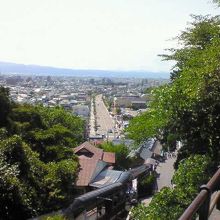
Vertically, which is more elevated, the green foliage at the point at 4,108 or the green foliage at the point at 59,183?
the green foliage at the point at 4,108

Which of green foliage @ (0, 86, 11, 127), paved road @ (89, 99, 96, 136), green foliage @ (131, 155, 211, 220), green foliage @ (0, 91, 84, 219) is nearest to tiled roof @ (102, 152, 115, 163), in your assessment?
green foliage @ (0, 91, 84, 219)

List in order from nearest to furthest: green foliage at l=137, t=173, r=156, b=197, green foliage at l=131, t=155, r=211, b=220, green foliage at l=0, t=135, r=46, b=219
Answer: green foliage at l=131, t=155, r=211, b=220, green foliage at l=0, t=135, r=46, b=219, green foliage at l=137, t=173, r=156, b=197

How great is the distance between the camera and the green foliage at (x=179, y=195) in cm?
984

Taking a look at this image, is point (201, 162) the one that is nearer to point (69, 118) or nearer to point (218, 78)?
point (218, 78)

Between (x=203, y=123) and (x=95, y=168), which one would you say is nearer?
(x=203, y=123)

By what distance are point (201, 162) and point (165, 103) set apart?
A: 187 cm

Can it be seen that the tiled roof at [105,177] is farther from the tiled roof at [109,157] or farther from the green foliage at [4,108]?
the green foliage at [4,108]

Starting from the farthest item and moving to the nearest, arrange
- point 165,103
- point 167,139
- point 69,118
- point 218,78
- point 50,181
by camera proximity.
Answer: point 69,118, point 50,181, point 167,139, point 165,103, point 218,78

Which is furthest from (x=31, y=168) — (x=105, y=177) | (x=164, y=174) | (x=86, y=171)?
(x=164, y=174)

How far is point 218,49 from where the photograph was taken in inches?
413

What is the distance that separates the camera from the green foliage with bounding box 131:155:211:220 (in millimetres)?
9840

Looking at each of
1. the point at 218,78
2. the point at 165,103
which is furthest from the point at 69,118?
the point at 218,78

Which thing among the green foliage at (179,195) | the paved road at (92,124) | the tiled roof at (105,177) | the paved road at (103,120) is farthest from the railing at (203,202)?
the paved road at (103,120)

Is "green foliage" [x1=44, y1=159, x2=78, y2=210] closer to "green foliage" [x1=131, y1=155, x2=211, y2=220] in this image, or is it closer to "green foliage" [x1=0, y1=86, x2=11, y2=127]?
"green foliage" [x1=0, y1=86, x2=11, y2=127]
